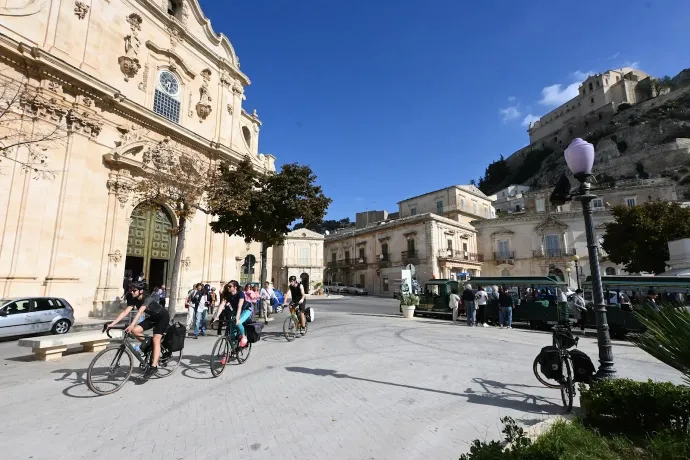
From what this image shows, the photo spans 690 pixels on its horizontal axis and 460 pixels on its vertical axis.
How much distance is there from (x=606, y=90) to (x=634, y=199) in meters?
50.5

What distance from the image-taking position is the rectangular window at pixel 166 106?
62.4 ft

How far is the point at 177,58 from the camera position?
1980 cm

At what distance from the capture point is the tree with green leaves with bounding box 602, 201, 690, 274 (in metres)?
24.3

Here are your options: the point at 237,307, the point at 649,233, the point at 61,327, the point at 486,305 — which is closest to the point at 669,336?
the point at 237,307

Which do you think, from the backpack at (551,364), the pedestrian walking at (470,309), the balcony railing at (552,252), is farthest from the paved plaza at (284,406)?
the balcony railing at (552,252)

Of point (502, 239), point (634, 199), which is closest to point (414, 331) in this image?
point (502, 239)

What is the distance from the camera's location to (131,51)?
17.4 metres

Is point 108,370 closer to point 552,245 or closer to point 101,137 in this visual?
point 101,137

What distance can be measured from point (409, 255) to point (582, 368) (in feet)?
109

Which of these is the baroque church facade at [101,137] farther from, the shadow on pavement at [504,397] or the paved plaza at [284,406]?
the shadow on pavement at [504,397]

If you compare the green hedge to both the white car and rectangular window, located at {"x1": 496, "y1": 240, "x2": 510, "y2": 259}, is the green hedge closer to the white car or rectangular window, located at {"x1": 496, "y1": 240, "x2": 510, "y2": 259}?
the white car

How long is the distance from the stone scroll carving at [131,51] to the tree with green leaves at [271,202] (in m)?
8.13

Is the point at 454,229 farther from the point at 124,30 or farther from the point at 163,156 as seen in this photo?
the point at 124,30

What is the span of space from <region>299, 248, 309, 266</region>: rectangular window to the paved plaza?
33532 millimetres
